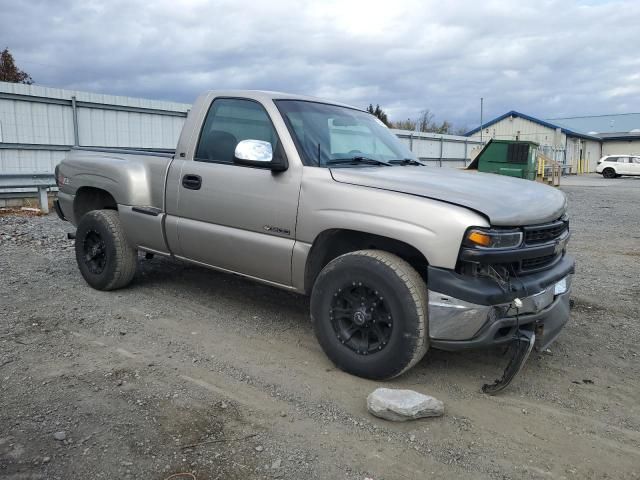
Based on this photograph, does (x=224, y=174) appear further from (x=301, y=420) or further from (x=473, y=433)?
(x=473, y=433)

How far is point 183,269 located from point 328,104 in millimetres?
2843

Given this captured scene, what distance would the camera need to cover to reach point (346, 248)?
162 inches

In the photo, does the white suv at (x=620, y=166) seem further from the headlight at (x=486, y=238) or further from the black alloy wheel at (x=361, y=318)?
the black alloy wheel at (x=361, y=318)

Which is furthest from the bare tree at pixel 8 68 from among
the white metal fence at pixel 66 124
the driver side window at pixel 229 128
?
the driver side window at pixel 229 128

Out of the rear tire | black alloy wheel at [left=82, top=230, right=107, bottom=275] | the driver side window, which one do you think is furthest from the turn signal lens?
black alloy wheel at [left=82, top=230, right=107, bottom=275]

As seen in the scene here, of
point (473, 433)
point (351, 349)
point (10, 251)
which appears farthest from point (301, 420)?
point (10, 251)

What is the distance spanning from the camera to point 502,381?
3.50m

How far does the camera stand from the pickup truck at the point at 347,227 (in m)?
3.37

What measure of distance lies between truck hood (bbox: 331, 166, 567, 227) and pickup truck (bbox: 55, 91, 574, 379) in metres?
0.01

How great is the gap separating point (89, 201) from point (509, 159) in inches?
705

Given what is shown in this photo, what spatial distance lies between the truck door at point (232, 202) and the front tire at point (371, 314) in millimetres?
528

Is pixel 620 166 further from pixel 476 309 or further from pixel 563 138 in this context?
pixel 476 309

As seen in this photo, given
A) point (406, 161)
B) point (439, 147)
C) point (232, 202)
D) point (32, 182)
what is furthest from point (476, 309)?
point (439, 147)

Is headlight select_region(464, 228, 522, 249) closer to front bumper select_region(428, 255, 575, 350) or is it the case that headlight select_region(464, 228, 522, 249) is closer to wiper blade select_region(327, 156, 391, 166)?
front bumper select_region(428, 255, 575, 350)
